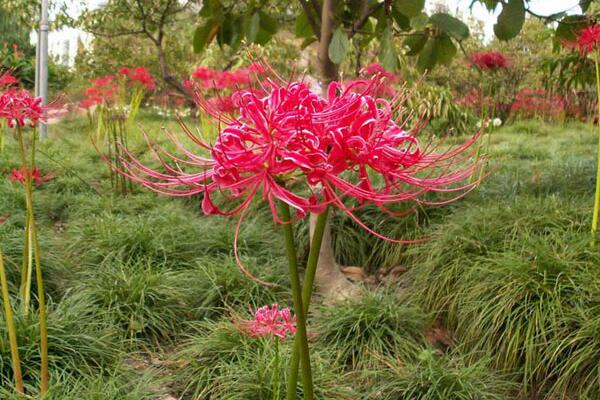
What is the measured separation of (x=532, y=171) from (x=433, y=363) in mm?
3121

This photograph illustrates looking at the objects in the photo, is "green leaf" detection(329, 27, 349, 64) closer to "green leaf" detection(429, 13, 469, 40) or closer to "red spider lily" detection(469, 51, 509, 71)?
"green leaf" detection(429, 13, 469, 40)

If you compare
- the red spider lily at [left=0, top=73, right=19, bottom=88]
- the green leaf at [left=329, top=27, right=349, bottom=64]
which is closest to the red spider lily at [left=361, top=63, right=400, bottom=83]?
the green leaf at [left=329, top=27, right=349, bottom=64]

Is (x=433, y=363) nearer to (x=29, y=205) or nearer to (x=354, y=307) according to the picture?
(x=354, y=307)

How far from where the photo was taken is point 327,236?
136 inches

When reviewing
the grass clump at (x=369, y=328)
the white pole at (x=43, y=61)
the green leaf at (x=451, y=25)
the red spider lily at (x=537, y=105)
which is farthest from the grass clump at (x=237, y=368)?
the red spider lily at (x=537, y=105)

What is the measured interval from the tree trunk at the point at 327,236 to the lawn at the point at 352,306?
0.65 ft

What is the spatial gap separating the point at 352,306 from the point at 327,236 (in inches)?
22.1

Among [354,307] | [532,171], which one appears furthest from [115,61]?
[354,307]

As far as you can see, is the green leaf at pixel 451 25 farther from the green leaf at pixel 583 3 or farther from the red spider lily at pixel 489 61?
the red spider lily at pixel 489 61

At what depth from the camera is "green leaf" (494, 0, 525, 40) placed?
236 cm

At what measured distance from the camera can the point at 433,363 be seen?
251 centimetres

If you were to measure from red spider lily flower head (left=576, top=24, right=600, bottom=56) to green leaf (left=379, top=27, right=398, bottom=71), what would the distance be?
0.98m

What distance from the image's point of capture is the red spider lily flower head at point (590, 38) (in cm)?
272

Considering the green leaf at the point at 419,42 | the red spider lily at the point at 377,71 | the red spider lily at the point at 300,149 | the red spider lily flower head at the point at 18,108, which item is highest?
the green leaf at the point at 419,42
